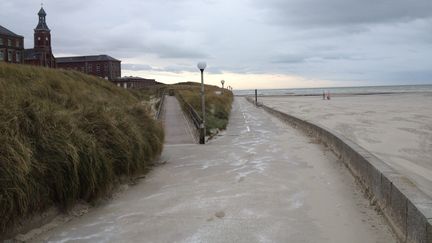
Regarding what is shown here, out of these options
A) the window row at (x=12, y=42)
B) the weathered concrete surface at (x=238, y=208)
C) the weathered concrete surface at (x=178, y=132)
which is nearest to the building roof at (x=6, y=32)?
the window row at (x=12, y=42)

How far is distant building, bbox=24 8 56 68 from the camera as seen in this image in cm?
9100

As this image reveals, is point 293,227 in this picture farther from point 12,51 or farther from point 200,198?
point 12,51

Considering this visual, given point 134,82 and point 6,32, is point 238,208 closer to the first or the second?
point 6,32

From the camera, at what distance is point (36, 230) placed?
6551 millimetres

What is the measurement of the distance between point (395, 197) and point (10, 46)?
87727mm

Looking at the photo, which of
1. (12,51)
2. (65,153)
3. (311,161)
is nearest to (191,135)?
Answer: (311,161)

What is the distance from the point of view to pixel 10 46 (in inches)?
3275

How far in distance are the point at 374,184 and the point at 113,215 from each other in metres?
4.48

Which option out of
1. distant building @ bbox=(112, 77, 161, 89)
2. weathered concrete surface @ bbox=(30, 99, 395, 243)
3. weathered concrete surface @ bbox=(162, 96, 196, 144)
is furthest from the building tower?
weathered concrete surface @ bbox=(30, 99, 395, 243)

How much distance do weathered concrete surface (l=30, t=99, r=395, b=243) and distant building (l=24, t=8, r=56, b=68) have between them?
86006mm

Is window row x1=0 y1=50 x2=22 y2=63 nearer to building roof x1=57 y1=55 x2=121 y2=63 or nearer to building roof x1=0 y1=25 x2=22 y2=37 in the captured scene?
building roof x1=0 y1=25 x2=22 y2=37

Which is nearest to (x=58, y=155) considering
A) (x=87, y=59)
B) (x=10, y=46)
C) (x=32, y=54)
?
A: (x=10, y=46)

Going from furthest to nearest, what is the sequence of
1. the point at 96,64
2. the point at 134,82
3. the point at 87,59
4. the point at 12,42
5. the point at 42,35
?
the point at 134,82
the point at 87,59
the point at 96,64
the point at 42,35
the point at 12,42


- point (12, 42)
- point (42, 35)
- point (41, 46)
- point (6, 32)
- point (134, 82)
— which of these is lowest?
point (134, 82)
